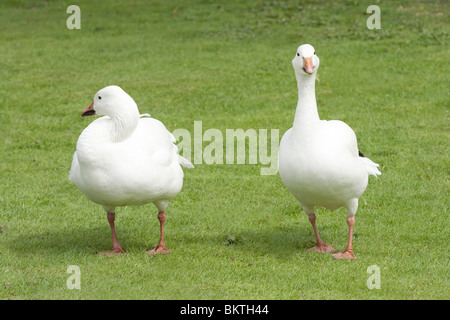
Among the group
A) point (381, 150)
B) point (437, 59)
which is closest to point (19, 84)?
point (381, 150)

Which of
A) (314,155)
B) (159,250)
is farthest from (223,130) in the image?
(314,155)

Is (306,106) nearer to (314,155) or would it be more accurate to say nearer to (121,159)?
(314,155)

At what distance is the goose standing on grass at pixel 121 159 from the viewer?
7117 mm

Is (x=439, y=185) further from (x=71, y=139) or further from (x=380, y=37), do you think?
(x=380, y=37)

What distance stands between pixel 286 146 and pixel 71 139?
6552 millimetres

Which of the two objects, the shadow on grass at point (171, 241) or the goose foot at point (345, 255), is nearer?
the goose foot at point (345, 255)

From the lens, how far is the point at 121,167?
710 cm

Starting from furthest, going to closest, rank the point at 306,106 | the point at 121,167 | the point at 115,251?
the point at 115,251 < the point at 306,106 < the point at 121,167

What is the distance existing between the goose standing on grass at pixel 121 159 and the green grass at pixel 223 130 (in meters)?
0.83

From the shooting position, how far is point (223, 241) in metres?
8.35

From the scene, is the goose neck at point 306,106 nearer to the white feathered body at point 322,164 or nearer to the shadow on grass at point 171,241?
the white feathered body at point 322,164

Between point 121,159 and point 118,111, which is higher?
point 118,111

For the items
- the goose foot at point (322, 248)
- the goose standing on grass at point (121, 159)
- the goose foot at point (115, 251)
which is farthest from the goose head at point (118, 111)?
the goose foot at point (322, 248)

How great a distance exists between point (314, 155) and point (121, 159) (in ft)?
6.77
